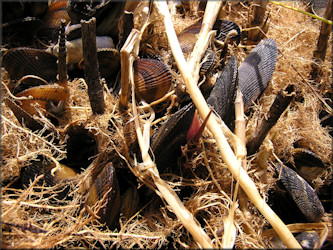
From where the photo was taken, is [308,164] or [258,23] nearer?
[308,164]

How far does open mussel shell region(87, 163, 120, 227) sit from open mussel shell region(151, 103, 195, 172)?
0.21m

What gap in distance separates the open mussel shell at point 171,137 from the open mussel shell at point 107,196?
213 millimetres

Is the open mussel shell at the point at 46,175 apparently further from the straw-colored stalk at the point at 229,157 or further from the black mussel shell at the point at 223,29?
the black mussel shell at the point at 223,29

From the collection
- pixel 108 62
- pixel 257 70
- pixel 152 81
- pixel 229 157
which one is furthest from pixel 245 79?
pixel 108 62

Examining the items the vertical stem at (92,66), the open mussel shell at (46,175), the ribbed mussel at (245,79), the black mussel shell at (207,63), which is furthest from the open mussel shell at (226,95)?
the open mussel shell at (46,175)

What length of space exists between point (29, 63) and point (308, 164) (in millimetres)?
1512

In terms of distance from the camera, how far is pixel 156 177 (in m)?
1.18

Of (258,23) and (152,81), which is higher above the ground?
(258,23)

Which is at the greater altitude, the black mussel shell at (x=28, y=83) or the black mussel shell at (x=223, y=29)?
the black mussel shell at (x=223, y=29)

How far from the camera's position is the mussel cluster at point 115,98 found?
128cm

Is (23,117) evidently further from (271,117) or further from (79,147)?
(271,117)

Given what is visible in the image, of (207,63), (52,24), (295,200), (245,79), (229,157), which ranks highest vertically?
(52,24)

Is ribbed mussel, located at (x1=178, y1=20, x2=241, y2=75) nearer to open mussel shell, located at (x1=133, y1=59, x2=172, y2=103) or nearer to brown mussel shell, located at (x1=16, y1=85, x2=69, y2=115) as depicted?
open mussel shell, located at (x1=133, y1=59, x2=172, y2=103)

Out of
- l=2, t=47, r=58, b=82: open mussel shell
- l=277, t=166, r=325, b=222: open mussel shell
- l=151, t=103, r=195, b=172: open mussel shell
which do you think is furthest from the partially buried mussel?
l=2, t=47, r=58, b=82: open mussel shell
